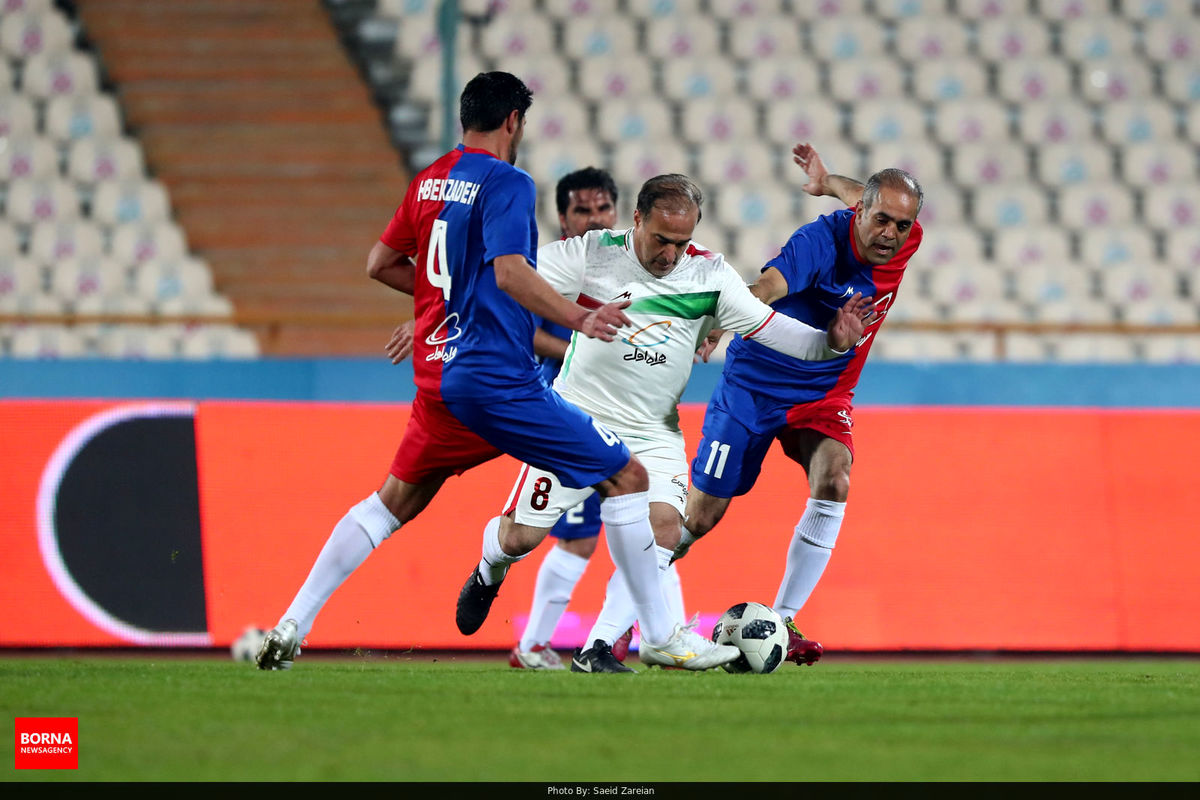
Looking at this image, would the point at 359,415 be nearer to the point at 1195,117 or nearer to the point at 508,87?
the point at 508,87

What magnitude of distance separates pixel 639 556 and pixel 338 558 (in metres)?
1.08

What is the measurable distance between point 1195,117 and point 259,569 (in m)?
10.8

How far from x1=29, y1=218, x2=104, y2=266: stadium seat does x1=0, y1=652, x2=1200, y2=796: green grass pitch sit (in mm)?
8619

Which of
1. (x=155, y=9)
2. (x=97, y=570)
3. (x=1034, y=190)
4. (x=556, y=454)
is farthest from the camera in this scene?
(x=155, y=9)

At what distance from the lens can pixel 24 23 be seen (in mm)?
15250

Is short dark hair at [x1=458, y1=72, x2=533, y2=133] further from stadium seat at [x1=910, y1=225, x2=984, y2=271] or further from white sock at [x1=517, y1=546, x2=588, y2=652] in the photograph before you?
stadium seat at [x1=910, y1=225, x2=984, y2=271]

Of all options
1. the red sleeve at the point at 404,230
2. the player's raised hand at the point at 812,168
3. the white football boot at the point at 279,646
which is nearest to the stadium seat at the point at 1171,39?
the player's raised hand at the point at 812,168

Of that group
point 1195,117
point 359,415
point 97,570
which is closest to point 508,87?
point 359,415

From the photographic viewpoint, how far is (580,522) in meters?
6.71

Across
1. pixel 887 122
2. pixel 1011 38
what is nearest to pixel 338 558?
pixel 887 122

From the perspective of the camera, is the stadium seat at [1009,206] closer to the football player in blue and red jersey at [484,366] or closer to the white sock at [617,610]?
the white sock at [617,610]

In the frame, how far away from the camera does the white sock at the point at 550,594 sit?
664 cm

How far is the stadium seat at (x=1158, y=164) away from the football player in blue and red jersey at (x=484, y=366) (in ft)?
33.7

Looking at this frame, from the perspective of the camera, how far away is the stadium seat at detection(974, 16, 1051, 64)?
14977 mm
